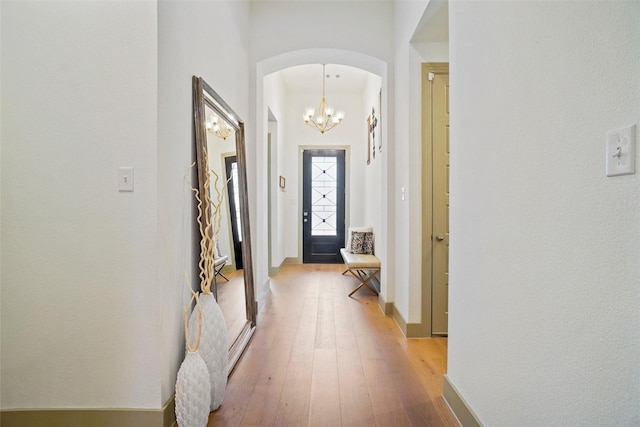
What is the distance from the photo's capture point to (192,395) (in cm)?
156

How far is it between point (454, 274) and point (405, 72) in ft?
6.57

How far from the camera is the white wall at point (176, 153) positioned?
1.62 metres

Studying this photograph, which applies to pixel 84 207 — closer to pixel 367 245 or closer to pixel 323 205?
pixel 367 245

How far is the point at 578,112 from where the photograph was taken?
937 millimetres

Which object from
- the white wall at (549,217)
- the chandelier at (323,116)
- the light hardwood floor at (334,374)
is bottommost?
the light hardwood floor at (334,374)

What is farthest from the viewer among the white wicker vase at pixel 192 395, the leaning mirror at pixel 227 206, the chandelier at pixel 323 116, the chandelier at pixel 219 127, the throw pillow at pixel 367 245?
the chandelier at pixel 323 116

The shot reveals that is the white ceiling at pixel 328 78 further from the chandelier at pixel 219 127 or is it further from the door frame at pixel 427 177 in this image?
the chandelier at pixel 219 127

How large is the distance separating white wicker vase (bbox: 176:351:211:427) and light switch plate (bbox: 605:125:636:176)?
1.77 m

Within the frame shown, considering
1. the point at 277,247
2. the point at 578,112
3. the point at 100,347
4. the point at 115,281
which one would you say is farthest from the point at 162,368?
the point at 277,247

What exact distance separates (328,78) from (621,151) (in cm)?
561

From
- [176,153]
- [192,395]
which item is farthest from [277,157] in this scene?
[192,395]

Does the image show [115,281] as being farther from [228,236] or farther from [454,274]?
[454,274]

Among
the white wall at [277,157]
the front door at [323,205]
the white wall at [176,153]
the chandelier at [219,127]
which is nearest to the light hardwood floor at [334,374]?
the white wall at [176,153]

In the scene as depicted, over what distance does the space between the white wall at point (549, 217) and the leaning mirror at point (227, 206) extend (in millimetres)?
1444
